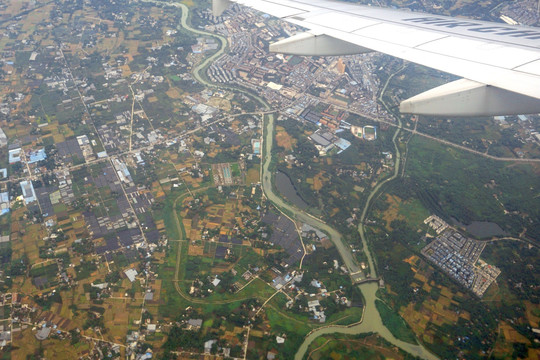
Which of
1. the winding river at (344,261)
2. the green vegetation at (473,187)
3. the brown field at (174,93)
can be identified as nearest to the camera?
the winding river at (344,261)

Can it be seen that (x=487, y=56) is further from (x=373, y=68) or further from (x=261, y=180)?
(x=373, y=68)

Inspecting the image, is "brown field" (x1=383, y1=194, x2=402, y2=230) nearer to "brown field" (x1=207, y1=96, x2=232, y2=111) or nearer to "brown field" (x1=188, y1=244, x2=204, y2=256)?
"brown field" (x1=188, y1=244, x2=204, y2=256)

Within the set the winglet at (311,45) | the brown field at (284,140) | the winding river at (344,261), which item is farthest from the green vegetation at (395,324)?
the winglet at (311,45)

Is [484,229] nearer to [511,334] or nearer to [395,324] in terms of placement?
[511,334]

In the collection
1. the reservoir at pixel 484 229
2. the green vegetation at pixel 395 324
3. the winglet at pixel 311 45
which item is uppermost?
the winglet at pixel 311 45

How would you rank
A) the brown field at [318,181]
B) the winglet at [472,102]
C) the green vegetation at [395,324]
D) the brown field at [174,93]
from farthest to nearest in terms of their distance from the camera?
the brown field at [174,93]
the brown field at [318,181]
the green vegetation at [395,324]
the winglet at [472,102]

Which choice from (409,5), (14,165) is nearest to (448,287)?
(14,165)

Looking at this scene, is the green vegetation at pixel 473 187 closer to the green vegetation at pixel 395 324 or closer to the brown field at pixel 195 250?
the green vegetation at pixel 395 324

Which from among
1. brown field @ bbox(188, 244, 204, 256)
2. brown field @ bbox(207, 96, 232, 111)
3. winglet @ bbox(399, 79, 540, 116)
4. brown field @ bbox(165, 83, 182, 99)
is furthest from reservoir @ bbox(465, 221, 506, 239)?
brown field @ bbox(165, 83, 182, 99)
